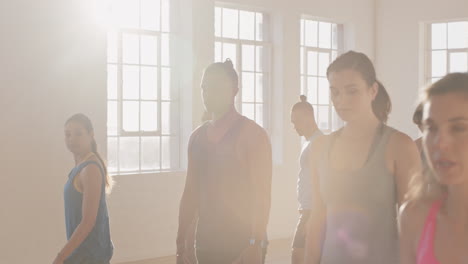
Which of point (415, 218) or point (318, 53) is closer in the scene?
point (415, 218)

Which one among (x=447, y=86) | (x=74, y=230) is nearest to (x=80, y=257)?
(x=74, y=230)

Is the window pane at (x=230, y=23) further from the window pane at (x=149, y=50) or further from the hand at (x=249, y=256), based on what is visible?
the hand at (x=249, y=256)

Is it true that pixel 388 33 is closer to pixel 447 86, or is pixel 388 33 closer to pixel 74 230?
pixel 74 230

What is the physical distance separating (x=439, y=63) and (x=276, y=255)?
4376 millimetres

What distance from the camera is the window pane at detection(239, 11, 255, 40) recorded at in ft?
30.9

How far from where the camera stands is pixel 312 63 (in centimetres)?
1055

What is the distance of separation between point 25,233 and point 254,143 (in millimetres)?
4380

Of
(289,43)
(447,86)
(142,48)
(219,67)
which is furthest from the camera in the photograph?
(289,43)

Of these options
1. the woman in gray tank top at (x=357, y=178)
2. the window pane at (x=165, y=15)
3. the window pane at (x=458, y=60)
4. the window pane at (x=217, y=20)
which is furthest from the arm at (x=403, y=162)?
the window pane at (x=458, y=60)

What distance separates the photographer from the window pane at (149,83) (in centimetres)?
829

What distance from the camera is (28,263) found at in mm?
6883

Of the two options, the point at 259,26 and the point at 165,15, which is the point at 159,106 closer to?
the point at 165,15

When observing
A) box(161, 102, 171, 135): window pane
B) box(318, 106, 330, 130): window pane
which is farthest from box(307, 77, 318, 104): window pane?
box(161, 102, 171, 135): window pane

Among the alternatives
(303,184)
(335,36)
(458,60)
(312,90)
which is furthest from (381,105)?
(458,60)
